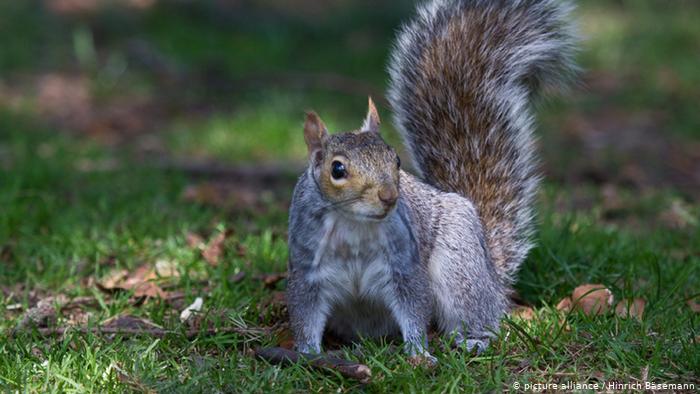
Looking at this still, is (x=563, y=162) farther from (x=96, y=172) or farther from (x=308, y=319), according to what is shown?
(x=308, y=319)

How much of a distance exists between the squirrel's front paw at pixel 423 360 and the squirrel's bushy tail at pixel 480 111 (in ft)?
1.89

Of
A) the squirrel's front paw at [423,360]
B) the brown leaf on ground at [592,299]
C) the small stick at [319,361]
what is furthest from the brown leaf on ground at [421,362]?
the brown leaf on ground at [592,299]

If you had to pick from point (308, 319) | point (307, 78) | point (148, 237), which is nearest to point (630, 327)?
point (308, 319)

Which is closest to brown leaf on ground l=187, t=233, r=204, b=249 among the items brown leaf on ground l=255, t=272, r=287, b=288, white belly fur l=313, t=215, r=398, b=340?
brown leaf on ground l=255, t=272, r=287, b=288

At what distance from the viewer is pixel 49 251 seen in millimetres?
3354

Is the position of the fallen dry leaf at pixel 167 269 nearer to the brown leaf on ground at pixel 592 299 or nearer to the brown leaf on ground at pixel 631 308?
the brown leaf on ground at pixel 592 299

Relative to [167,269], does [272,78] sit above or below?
above

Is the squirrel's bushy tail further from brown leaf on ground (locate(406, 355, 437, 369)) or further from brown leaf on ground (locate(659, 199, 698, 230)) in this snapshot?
brown leaf on ground (locate(659, 199, 698, 230))

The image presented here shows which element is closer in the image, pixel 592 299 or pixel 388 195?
pixel 388 195

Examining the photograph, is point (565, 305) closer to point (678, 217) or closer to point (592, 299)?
point (592, 299)

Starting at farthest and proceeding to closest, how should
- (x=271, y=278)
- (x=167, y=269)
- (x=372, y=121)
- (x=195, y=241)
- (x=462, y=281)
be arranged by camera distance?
(x=195, y=241) < (x=167, y=269) < (x=271, y=278) < (x=462, y=281) < (x=372, y=121)

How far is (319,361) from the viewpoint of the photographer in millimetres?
2395

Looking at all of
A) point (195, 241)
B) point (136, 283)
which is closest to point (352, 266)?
point (136, 283)

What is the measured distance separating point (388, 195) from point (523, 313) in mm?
879
